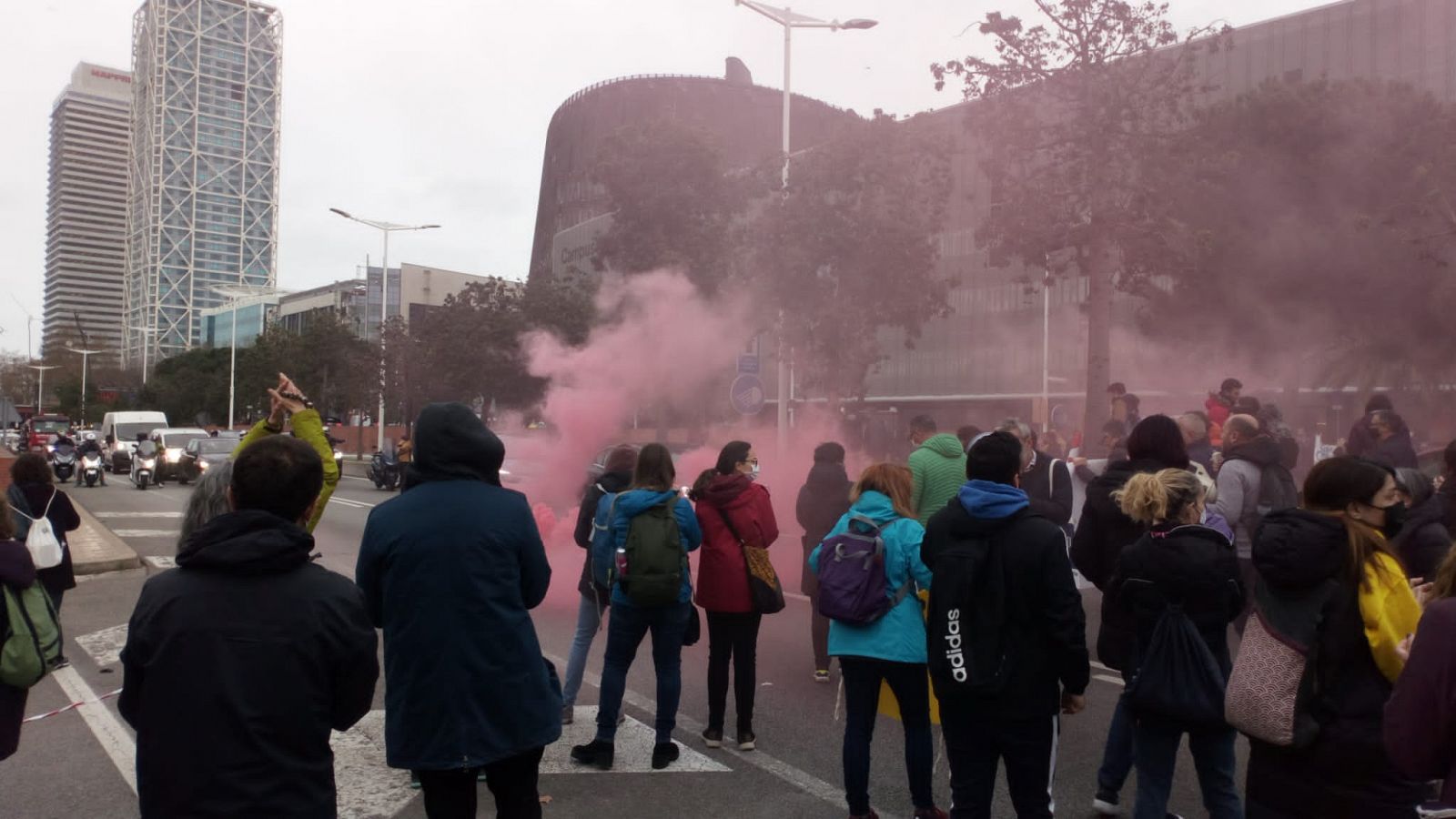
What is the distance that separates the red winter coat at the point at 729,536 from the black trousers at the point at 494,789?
2277 mm

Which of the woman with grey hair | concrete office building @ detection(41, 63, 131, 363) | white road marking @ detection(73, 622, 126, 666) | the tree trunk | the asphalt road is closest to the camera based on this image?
the woman with grey hair

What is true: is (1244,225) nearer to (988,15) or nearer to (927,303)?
(927,303)

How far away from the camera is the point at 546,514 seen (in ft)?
39.1

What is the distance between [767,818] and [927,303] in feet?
60.2

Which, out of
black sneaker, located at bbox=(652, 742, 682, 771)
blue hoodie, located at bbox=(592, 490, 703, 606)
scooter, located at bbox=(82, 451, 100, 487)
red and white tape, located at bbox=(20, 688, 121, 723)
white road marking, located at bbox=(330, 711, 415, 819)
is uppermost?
blue hoodie, located at bbox=(592, 490, 703, 606)

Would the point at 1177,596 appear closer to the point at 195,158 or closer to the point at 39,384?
the point at 39,384

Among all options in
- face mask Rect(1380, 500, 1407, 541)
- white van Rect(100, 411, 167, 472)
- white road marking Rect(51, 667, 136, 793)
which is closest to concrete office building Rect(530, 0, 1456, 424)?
white road marking Rect(51, 667, 136, 793)

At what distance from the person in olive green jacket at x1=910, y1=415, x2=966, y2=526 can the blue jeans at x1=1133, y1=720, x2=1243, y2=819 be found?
7.37 ft

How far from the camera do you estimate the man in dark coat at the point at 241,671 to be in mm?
2484

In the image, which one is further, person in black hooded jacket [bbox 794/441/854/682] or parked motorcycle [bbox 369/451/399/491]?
parked motorcycle [bbox 369/451/399/491]

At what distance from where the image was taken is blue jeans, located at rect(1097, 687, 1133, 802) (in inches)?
189

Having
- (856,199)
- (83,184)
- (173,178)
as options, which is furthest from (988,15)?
(83,184)

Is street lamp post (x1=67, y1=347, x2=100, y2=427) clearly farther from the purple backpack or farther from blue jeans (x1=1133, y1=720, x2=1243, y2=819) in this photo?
blue jeans (x1=1133, y1=720, x2=1243, y2=819)

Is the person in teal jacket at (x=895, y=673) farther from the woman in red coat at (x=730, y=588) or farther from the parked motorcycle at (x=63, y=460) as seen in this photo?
the parked motorcycle at (x=63, y=460)
